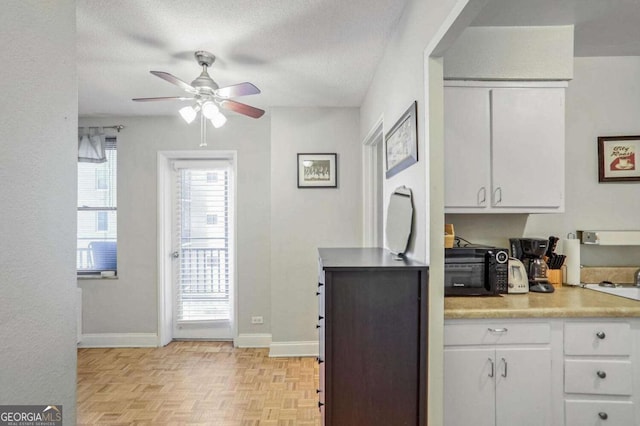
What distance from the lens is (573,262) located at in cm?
211

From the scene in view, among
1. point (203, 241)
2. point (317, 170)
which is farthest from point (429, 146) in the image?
point (203, 241)

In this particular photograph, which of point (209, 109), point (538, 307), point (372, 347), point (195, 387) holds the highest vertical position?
point (209, 109)

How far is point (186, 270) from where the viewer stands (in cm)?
378

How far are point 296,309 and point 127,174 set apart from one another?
7.78 feet


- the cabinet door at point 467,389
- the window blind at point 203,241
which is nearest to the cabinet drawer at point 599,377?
the cabinet door at point 467,389

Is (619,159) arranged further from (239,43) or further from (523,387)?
(239,43)

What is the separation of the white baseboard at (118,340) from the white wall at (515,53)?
381 cm

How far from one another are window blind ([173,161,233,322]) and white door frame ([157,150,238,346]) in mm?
87

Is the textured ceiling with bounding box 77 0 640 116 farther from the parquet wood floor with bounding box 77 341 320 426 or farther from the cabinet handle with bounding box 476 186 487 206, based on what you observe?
the parquet wood floor with bounding box 77 341 320 426

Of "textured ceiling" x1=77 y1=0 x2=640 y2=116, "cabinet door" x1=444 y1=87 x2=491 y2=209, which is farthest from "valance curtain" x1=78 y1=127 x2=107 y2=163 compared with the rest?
"cabinet door" x1=444 y1=87 x2=491 y2=209

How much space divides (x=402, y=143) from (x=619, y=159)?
5.37 feet

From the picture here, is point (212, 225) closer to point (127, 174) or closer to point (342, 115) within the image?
point (127, 174)

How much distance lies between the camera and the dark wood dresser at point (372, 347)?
145cm

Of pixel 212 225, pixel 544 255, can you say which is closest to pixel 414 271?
pixel 544 255
